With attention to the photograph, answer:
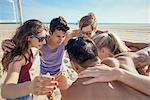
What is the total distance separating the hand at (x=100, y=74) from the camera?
1727 millimetres

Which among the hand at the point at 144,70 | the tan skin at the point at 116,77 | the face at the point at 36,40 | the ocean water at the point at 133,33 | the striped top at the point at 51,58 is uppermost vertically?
the face at the point at 36,40

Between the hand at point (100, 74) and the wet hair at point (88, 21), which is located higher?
the wet hair at point (88, 21)

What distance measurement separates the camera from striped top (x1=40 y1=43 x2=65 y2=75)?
405 cm

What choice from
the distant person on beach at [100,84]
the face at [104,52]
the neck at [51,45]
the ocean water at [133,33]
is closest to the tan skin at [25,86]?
the distant person on beach at [100,84]

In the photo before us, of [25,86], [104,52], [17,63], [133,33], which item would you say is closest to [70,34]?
[17,63]

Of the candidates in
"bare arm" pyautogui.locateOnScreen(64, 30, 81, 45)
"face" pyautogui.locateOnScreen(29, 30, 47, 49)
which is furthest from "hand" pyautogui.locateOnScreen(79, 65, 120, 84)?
"bare arm" pyautogui.locateOnScreen(64, 30, 81, 45)

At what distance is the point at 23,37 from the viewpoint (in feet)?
9.40

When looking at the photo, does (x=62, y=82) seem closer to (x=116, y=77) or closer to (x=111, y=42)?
(x=116, y=77)

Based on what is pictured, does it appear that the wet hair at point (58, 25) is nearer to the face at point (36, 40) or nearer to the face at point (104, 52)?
the face at point (36, 40)

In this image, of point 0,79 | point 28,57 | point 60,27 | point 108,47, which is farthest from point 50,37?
point 0,79

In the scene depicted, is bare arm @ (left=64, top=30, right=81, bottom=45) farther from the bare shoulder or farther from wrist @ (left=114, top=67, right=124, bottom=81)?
wrist @ (left=114, top=67, right=124, bottom=81)

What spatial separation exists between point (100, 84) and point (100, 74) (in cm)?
6

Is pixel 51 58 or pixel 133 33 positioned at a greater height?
pixel 51 58

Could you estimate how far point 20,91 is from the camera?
1940 millimetres
